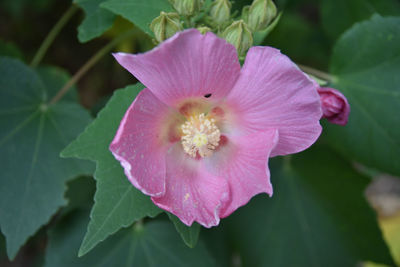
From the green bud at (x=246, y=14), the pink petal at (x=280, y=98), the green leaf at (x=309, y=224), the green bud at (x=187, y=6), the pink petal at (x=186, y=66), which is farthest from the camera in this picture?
the green leaf at (x=309, y=224)

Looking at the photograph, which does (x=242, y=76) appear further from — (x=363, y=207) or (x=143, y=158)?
(x=363, y=207)

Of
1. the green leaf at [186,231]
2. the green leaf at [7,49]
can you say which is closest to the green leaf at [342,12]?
the green leaf at [186,231]

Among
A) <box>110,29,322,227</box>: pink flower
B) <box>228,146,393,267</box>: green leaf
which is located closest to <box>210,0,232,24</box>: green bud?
<box>110,29,322,227</box>: pink flower

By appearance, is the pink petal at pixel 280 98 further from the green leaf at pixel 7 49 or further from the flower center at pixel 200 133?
the green leaf at pixel 7 49

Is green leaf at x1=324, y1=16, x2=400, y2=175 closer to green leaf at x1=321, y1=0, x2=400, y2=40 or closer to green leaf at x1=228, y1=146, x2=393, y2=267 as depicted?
green leaf at x1=228, y1=146, x2=393, y2=267

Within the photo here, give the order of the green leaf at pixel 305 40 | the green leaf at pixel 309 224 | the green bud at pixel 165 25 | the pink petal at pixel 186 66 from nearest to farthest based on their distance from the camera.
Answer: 1. the pink petal at pixel 186 66
2. the green bud at pixel 165 25
3. the green leaf at pixel 309 224
4. the green leaf at pixel 305 40

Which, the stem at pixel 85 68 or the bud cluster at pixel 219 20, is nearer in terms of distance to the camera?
the bud cluster at pixel 219 20

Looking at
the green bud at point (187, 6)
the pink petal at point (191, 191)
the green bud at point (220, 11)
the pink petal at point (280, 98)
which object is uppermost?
the green bud at point (187, 6)
